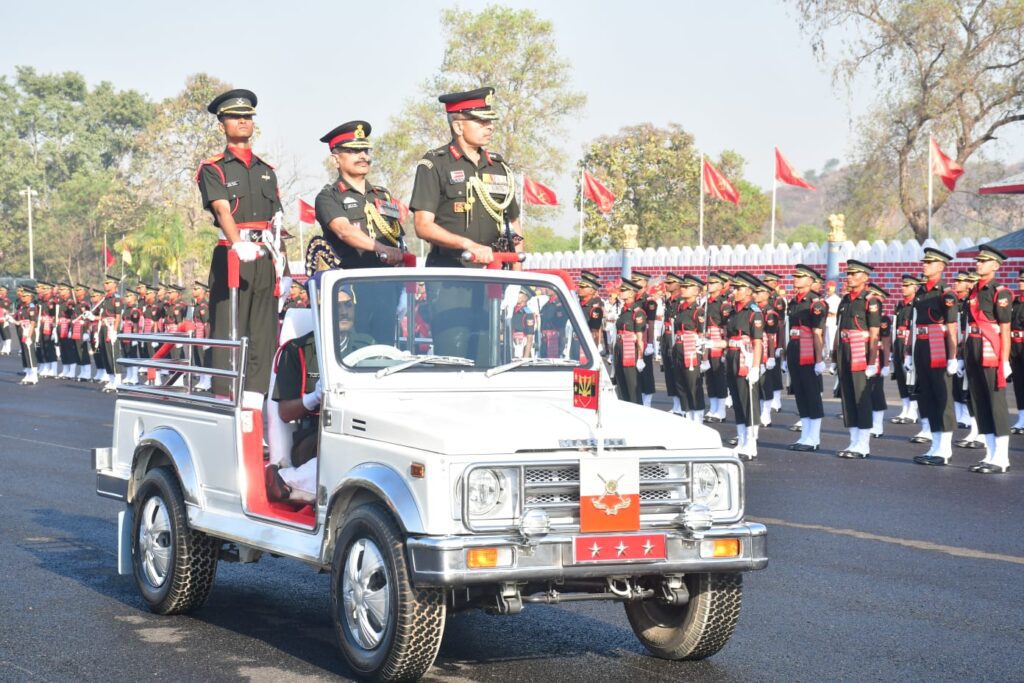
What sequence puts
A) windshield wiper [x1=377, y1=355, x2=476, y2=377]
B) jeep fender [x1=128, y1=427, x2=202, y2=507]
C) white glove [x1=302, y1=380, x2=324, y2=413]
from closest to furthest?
windshield wiper [x1=377, y1=355, x2=476, y2=377] → white glove [x1=302, y1=380, x2=324, y2=413] → jeep fender [x1=128, y1=427, x2=202, y2=507]

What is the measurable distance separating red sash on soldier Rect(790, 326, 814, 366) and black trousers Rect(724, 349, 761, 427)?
70 centimetres

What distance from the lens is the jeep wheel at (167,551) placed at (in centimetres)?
727

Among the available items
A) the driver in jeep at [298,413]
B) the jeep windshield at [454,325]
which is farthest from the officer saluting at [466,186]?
the driver in jeep at [298,413]

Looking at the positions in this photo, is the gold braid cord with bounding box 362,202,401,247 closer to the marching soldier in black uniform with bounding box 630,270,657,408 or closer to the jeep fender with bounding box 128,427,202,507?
the jeep fender with bounding box 128,427,202,507

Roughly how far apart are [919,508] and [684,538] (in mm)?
6506

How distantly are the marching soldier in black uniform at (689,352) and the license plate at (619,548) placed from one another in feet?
47.7

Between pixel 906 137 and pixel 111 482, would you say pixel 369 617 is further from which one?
pixel 906 137

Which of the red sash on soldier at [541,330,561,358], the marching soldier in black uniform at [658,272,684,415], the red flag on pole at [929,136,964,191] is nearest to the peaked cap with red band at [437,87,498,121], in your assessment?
the red sash on soldier at [541,330,561,358]

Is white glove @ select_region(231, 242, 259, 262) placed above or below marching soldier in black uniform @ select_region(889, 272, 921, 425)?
above

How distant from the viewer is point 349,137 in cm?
889

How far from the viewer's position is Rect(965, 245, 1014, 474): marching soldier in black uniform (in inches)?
577

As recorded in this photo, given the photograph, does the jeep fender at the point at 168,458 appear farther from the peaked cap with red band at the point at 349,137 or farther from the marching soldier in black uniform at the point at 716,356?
the marching soldier in black uniform at the point at 716,356

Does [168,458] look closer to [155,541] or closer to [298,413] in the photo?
[155,541]

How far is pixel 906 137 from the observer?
48594 mm
